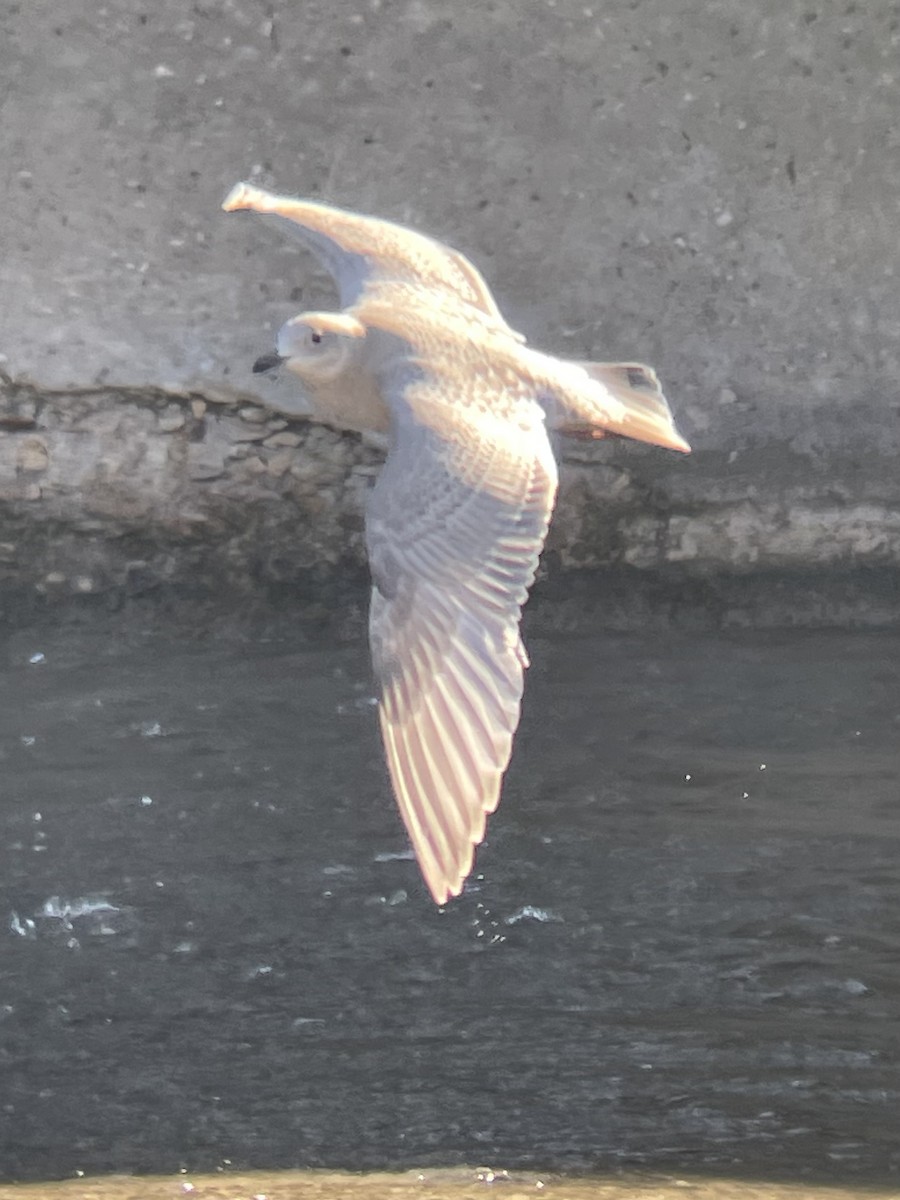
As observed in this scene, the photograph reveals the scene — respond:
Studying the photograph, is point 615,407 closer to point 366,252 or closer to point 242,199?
point 366,252

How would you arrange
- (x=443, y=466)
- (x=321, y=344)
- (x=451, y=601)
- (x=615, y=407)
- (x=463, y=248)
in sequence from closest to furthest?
(x=451, y=601), (x=443, y=466), (x=615, y=407), (x=321, y=344), (x=463, y=248)

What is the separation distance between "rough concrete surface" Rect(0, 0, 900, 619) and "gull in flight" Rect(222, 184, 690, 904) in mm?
1313

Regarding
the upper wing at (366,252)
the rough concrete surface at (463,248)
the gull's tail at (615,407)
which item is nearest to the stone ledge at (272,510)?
the rough concrete surface at (463,248)

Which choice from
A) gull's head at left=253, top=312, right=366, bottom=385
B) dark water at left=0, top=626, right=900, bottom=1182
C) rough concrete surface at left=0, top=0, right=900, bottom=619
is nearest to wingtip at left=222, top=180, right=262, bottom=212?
gull's head at left=253, top=312, right=366, bottom=385

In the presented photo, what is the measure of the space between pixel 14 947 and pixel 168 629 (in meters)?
1.72

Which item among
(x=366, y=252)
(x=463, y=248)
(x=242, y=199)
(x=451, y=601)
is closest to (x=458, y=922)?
(x=451, y=601)

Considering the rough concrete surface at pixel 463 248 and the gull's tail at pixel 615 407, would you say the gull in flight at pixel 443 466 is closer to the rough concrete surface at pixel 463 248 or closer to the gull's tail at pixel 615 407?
the gull's tail at pixel 615 407

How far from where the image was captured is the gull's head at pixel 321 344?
4367 millimetres

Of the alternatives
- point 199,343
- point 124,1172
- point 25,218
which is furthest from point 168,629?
point 124,1172

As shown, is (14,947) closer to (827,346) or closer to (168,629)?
(168,629)

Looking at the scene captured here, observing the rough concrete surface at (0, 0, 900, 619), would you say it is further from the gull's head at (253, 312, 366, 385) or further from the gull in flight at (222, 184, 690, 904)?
the gull's head at (253, 312, 366, 385)

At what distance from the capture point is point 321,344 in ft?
14.7

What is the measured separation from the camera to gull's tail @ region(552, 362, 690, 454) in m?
4.23

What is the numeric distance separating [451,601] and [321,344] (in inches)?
40.6
